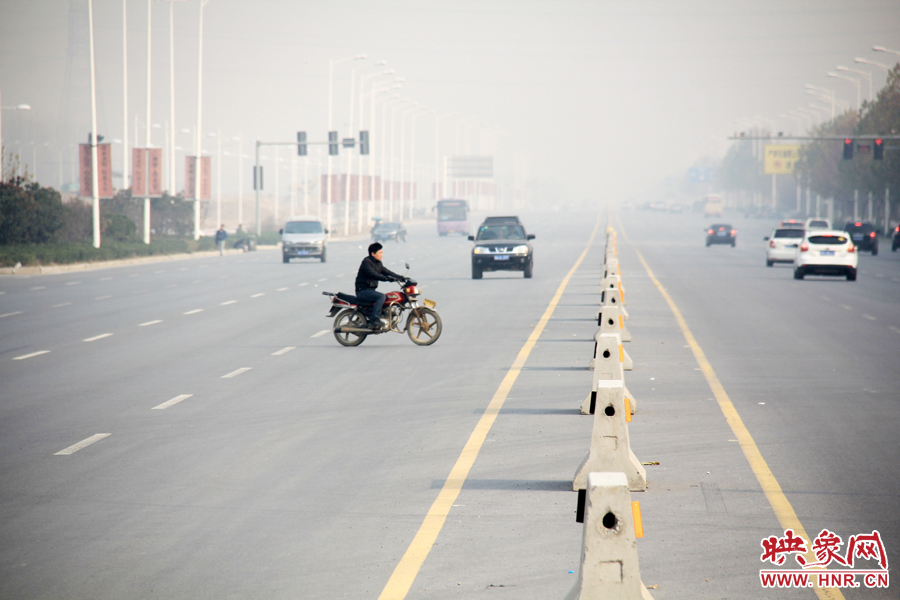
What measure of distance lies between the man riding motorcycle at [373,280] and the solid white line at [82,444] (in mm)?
7607

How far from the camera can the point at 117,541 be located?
6.86 metres

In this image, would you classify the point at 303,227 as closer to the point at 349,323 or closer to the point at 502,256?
the point at 502,256

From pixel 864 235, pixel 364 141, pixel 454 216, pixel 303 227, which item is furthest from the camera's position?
pixel 454 216

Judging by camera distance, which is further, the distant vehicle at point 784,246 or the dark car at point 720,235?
the dark car at point 720,235

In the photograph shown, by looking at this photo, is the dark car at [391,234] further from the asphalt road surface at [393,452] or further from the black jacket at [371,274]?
the black jacket at [371,274]

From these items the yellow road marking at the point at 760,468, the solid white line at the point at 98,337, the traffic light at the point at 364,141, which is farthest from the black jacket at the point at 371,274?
the traffic light at the point at 364,141

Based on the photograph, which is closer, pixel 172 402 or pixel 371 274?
pixel 172 402

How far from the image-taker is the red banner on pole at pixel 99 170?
52.5 metres

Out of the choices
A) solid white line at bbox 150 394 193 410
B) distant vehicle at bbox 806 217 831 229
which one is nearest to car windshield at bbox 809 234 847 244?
solid white line at bbox 150 394 193 410

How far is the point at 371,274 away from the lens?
17.6m

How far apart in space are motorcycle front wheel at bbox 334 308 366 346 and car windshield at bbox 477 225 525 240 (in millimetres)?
18326

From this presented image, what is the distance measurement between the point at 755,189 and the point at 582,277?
14455cm

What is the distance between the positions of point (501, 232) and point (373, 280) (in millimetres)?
19126
